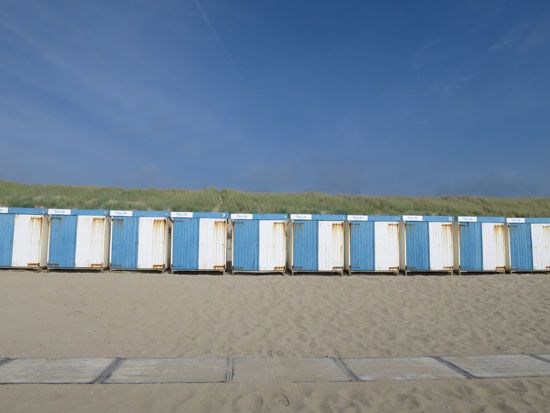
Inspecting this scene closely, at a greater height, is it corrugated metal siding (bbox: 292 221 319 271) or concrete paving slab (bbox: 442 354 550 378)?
corrugated metal siding (bbox: 292 221 319 271)

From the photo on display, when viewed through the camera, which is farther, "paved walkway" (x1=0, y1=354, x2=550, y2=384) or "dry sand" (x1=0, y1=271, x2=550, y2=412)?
"paved walkway" (x1=0, y1=354, x2=550, y2=384)

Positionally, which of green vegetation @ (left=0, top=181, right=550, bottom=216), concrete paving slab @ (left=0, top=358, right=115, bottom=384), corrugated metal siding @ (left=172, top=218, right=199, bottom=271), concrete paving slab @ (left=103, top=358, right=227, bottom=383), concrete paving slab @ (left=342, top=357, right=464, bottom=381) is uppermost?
green vegetation @ (left=0, top=181, right=550, bottom=216)

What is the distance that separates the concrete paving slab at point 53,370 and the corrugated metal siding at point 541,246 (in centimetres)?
1522

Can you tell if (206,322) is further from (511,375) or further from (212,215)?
(212,215)

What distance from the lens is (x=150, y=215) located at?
14625 millimetres

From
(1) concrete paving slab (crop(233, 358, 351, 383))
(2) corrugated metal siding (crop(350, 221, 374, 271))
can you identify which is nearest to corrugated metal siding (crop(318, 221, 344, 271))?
(2) corrugated metal siding (crop(350, 221, 374, 271))

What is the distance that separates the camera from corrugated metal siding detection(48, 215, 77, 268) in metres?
14.3

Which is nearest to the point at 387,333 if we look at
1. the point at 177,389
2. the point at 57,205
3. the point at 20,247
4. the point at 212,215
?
the point at 177,389

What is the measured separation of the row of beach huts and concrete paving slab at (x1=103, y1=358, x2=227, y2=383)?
349 inches

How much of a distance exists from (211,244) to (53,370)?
9390 mm

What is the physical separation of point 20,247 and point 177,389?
39.5ft

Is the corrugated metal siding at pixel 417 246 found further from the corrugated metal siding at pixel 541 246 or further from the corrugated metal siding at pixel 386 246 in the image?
the corrugated metal siding at pixel 541 246

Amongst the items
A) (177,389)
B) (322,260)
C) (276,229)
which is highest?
(276,229)

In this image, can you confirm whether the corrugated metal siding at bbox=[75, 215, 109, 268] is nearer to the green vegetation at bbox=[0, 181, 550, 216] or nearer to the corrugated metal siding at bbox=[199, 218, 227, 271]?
the corrugated metal siding at bbox=[199, 218, 227, 271]
